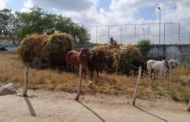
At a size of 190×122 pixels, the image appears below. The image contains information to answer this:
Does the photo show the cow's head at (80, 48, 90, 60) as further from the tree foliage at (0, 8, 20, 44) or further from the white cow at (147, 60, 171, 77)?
the tree foliage at (0, 8, 20, 44)

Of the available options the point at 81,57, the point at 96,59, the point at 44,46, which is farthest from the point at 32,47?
the point at 96,59

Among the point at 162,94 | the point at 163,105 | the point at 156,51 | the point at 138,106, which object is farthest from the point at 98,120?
the point at 156,51

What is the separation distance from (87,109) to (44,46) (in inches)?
342

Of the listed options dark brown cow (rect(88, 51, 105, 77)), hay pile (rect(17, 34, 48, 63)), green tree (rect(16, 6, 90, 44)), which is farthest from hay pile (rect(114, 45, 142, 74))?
green tree (rect(16, 6, 90, 44))

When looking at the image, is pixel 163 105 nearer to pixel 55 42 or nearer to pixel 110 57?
pixel 110 57

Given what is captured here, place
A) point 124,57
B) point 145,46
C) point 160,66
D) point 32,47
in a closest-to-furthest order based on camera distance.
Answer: point 160,66 → point 124,57 → point 32,47 → point 145,46

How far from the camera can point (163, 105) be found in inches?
261

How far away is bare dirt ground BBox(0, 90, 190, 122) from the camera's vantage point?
5387 millimetres

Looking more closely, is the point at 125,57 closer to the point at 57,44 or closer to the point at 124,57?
the point at 124,57

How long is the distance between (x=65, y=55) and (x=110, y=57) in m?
3.30

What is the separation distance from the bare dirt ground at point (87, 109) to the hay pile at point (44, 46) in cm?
588

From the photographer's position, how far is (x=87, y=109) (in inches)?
239

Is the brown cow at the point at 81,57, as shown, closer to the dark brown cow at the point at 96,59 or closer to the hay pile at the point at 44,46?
the dark brown cow at the point at 96,59

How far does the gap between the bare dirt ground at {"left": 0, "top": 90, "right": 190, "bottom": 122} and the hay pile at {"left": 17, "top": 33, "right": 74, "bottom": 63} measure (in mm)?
5878
